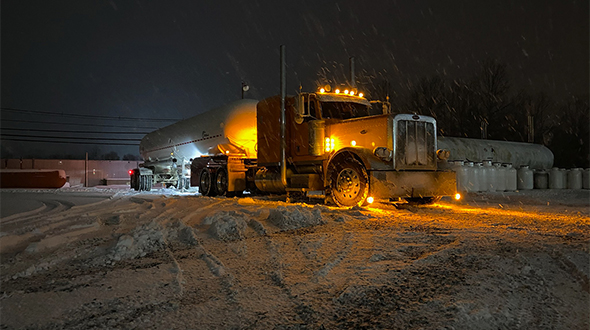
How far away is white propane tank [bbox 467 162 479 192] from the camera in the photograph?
57.9 ft

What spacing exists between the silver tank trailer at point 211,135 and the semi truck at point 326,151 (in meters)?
0.04

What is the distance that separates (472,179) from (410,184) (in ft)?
29.1

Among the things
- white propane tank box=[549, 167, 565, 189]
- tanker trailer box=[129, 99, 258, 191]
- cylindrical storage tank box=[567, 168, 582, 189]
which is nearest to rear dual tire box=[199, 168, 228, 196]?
tanker trailer box=[129, 99, 258, 191]

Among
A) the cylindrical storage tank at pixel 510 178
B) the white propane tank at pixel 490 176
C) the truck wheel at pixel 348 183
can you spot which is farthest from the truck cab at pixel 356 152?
the cylindrical storage tank at pixel 510 178

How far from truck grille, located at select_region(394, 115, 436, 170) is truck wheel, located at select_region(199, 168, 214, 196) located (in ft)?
29.9

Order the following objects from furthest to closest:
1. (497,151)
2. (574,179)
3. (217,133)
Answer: (497,151)
(574,179)
(217,133)

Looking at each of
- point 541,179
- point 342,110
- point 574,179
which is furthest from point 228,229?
point 574,179

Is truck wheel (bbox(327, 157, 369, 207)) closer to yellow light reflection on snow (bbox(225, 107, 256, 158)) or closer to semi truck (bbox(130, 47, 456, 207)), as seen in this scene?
semi truck (bbox(130, 47, 456, 207))

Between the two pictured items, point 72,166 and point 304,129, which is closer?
point 304,129

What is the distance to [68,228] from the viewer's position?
7133 mm

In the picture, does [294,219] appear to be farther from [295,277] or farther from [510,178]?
[510,178]

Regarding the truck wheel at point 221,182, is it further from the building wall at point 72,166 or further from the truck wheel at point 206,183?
the building wall at point 72,166

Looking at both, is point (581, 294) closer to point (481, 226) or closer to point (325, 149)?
point (481, 226)

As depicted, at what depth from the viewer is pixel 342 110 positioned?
1217 centimetres
